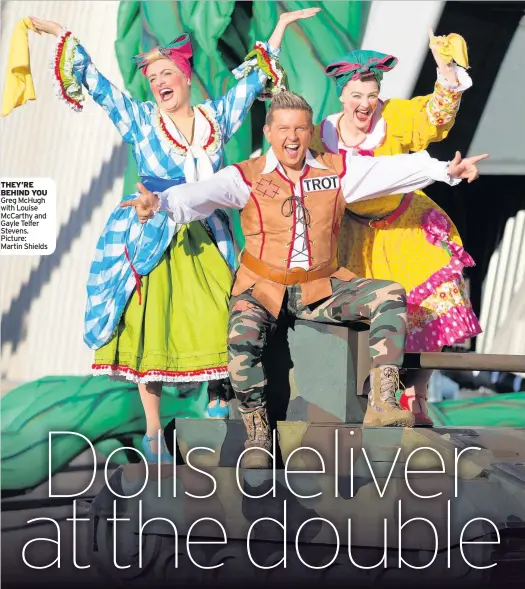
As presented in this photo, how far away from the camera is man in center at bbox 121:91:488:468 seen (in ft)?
14.5

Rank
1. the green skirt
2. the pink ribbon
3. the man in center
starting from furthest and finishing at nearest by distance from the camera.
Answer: the pink ribbon, the green skirt, the man in center

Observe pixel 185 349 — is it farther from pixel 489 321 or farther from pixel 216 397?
pixel 489 321

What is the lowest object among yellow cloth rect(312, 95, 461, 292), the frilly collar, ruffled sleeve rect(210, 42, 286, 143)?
yellow cloth rect(312, 95, 461, 292)

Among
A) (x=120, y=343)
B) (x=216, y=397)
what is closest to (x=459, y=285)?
(x=216, y=397)

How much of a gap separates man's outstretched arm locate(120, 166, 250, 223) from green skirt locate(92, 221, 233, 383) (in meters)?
0.30

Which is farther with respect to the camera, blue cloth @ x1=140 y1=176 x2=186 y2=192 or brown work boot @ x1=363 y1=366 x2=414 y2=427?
blue cloth @ x1=140 y1=176 x2=186 y2=192

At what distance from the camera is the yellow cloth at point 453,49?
484 cm

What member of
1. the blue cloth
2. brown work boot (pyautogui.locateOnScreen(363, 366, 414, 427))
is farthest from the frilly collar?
brown work boot (pyautogui.locateOnScreen(363, 366, 414, 427))

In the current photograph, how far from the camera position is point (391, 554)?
14.3ft

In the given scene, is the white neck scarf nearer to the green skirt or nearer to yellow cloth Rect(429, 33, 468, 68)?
the green skirt

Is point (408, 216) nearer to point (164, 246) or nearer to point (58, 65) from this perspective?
point (164, 246)

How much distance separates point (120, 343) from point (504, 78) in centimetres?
210

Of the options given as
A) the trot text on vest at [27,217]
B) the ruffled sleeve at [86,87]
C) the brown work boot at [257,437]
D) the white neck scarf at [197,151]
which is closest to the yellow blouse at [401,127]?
the white neck scarf at [197,151]

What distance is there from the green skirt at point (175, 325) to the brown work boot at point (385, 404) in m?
0.71
